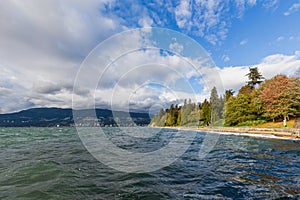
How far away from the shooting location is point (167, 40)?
9.05 metres

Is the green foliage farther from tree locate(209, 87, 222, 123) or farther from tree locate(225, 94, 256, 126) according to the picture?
tree locate(225, 94, 256, 126)

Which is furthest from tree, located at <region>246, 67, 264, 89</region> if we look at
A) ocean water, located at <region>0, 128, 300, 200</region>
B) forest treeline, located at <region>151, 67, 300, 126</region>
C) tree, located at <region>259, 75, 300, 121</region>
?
ocean water, located at <region>0, 128, 300, 200</region>

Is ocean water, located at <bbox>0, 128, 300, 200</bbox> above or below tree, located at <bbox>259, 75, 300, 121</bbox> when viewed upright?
below

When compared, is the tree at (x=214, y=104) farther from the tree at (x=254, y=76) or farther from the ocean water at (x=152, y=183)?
the ocean water at (x=152, y=183)

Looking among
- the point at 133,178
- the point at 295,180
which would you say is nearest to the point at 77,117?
the point at 133,178

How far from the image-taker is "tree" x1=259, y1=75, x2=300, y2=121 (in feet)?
131

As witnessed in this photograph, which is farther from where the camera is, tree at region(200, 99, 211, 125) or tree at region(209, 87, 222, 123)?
tree at region(200, 99, 211, 125)

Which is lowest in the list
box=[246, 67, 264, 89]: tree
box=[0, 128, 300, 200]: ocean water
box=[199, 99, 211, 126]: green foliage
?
box=[0, 128, 300, 200]: ocean water

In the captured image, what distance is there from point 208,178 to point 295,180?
10.7 feet

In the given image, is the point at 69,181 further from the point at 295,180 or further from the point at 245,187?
the point at 295,180

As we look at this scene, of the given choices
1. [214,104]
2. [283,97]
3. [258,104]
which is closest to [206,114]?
[214,104]

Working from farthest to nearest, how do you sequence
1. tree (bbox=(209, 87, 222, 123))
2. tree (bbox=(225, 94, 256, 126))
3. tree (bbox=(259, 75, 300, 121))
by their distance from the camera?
tree (bbox=(209, 87, 222, 123))
tree (bbox=(225, 94, 256, 126))
tree (bbox=(259, 75, 300, 121))

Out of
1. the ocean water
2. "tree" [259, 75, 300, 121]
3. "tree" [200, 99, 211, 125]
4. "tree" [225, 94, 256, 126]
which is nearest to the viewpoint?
the ocean water

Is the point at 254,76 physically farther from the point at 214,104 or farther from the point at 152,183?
the point at 152,183
